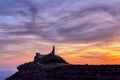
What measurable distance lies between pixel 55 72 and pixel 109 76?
8.31 meters

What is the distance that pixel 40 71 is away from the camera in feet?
152

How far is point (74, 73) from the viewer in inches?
1629

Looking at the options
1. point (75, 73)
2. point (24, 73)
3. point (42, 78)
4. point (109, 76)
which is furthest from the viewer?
point (24, 73)

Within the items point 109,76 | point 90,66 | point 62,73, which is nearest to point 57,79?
point 62,73

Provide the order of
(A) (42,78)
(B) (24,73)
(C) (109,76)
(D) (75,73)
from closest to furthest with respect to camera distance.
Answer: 1. (C) (109,76)
2. (D) (75,73)
3. (A) (42,78)
4. (B) (24,73)

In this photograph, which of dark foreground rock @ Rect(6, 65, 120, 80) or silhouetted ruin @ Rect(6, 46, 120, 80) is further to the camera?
silhouetted ruin @ Rect(6, 46, 120, 80)

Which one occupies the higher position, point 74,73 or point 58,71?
point 58,71

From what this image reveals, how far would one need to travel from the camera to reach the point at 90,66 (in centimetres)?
4122

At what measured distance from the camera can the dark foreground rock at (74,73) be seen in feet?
125

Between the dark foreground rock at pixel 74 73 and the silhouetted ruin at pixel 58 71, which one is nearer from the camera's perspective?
the dark foreground rock at pixel 74 73

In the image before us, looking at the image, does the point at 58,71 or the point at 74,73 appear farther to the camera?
the point at 58,71

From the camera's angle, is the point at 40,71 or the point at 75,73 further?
the point at 40,71

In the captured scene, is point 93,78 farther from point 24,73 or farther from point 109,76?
point 24,73

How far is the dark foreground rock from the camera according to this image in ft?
125
